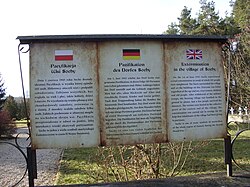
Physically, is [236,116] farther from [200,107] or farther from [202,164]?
[200,107]

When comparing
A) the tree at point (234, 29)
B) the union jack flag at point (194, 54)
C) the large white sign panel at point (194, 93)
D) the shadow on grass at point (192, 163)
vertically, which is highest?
the tree at point (234, 29)

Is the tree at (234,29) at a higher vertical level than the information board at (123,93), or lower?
higher

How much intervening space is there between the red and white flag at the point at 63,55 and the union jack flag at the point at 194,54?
1.25 meters

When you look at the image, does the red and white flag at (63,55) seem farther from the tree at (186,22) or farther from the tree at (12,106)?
the tree at (12,106)

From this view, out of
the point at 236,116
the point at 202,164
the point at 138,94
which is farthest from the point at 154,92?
the point at 236,116

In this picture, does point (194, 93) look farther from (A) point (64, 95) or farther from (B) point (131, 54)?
(A) point (64, 95)

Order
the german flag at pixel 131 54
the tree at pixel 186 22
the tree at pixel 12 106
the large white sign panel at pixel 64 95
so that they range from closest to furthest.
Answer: the large white sign panel at pixel 64 95 → the german flag at pixel 131 54 → the tree at pixel 186 22 → the tree at pixel 12 106

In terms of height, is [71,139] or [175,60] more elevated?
[175,60]

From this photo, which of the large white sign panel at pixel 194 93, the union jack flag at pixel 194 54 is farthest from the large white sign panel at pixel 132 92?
the union jack flag at pixel 194 54

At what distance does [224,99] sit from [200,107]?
0.30 m

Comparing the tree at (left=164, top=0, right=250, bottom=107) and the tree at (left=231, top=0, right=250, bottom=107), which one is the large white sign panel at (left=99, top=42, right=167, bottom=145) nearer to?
the tree at (left=164, top=0, right=250, bottom=107)

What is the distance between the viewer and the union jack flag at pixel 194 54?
3.36 meters

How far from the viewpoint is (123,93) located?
3.16 meters

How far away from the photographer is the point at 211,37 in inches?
134
